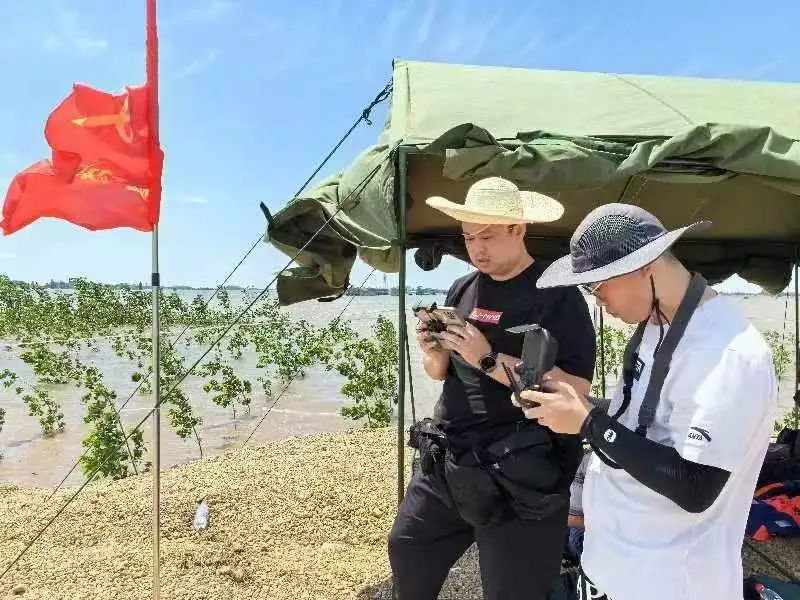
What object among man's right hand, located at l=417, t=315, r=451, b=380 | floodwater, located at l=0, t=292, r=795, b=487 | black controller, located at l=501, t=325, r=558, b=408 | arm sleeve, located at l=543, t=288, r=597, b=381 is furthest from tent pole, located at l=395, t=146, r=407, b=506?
floodwater, located at l=0, t=292, r=795, b=487

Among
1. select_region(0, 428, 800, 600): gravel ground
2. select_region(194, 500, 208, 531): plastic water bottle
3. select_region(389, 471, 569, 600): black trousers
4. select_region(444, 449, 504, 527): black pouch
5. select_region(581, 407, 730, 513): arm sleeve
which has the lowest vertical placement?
select_region(0, 428, 800, 600): gravel ground

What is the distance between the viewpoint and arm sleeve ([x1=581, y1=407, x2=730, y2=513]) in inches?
44.5

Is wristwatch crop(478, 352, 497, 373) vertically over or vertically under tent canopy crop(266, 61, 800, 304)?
under

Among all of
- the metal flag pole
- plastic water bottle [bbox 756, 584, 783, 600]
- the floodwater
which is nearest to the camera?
plastic water bottle [bbox 756, 584, 783, 600]

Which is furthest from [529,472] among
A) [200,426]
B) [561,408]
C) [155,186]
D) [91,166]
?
[200,426]

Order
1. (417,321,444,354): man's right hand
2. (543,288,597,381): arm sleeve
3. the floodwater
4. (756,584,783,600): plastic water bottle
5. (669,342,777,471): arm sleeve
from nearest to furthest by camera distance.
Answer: (669,342,777,471): arm sleeve < (543,288,597,381): arm sleeve < (417,321,444,354): man's right hand < (756,584,783,600): plastic water bottle < the floodwater

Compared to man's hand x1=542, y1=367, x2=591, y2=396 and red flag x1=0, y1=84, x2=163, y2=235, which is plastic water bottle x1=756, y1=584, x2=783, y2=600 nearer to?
man's hand x1=542, y1=367, x2=591, y2=396

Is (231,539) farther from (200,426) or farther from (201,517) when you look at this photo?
(200,426)

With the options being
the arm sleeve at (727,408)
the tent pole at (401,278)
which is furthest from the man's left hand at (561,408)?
the tent pole at (401,278)

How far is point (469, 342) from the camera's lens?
2.07m

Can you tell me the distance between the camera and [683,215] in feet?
14.3

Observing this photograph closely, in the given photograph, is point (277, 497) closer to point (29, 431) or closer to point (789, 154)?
point (789, 154)

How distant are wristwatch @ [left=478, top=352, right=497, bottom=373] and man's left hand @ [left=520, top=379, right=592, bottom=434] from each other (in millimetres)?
590

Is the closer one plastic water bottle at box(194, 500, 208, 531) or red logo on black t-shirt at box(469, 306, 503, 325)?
red logo on black t-shirt at box(469, 306, 503, 325)
